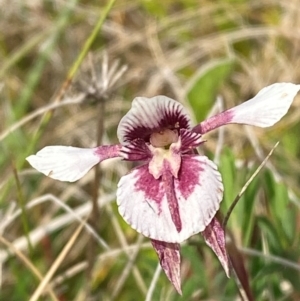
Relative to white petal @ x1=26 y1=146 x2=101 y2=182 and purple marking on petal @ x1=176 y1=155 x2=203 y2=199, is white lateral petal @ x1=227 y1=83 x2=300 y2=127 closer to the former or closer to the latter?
purple marking on petal @ x1=176 y1=155 x2=203 y2=199

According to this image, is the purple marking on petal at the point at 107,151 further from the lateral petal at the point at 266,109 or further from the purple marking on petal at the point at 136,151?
the lateral petal at the point at 266,109

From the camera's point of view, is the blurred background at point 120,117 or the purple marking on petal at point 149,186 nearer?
the purple marking on petal at point 149,186

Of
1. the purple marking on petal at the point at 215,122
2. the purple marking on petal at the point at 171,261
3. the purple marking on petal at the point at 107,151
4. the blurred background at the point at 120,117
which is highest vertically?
the purple marking on petal at the point at 107,151

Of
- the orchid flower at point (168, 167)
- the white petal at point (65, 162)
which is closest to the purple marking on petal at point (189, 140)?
the orchid flower at point (168, 167)

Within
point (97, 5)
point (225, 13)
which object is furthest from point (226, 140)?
point (97, 5)

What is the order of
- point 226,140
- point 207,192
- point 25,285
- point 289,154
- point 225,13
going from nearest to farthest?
point 207,192 → point 25,285 → point 289,154 → point 226,140 → point 225,13

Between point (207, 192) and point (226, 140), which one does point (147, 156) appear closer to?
point (207, 192)

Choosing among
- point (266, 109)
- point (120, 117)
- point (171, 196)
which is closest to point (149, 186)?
point (171, 196)
